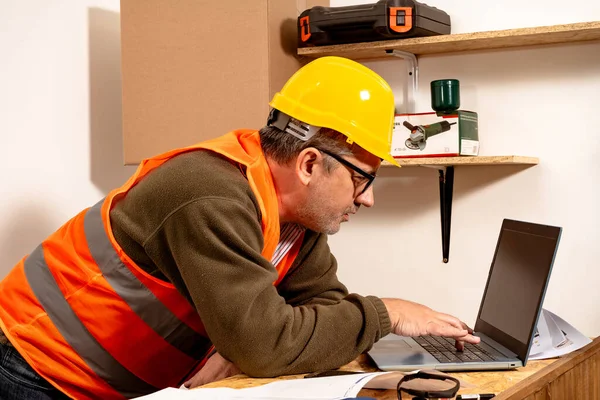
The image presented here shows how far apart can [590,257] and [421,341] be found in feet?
3.27

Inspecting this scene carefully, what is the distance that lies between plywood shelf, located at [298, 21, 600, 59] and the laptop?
810 mm

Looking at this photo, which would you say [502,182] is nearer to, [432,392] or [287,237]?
[287,237]

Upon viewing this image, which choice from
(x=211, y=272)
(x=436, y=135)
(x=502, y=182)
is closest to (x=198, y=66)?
(x=436, y=135)

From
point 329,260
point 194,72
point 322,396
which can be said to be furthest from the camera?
point 194,72

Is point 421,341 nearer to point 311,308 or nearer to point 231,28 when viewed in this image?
point 311,308

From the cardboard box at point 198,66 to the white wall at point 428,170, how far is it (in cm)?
20

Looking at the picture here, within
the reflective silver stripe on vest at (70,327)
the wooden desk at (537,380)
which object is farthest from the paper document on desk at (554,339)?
the reflective silver stripe on vest at (70,327)

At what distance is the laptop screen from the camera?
4.22 ft

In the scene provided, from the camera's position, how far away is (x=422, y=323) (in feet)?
4.30

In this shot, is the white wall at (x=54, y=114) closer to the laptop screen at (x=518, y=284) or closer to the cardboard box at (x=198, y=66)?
the cardboard box at (x=198, y=66)

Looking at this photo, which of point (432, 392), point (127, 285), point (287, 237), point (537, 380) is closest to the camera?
point (432, 392)

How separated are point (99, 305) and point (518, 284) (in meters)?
0.79

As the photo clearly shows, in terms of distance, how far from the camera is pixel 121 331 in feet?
4.33

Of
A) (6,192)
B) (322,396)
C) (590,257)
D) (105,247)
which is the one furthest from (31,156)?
(590,257)
